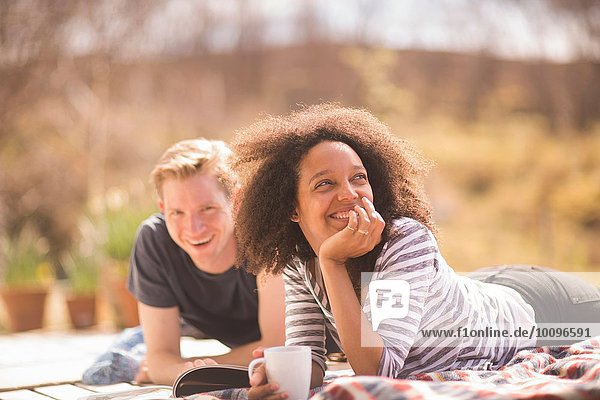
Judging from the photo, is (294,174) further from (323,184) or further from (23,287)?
(23,287)

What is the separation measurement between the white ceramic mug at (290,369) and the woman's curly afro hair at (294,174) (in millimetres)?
404

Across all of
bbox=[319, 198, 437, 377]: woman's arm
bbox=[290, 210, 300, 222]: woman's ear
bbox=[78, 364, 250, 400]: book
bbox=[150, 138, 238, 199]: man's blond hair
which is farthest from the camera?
bbox=[150, 138, 238, 199]: man's blond hair

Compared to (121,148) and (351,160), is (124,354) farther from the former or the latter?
(121,148)

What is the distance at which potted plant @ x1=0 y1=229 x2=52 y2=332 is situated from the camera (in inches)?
222

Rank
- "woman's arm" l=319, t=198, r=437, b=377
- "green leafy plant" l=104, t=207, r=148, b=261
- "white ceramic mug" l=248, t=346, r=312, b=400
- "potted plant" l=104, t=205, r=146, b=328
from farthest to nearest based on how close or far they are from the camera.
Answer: "green leafy plant" l=104, t=207, r=148, b=261 < "potted plant" l=104, t=205, r=146, b=328 < "woman's arm" l=319, t=198, r=437, b=377 < "white ceramic mug" l=248, t=346, r=312, b=400

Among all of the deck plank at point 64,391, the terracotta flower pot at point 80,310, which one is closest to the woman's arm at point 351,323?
the deck plank at point 64,391

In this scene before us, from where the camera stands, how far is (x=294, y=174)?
2.31 m

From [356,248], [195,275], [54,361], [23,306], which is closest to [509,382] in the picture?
[356,248]

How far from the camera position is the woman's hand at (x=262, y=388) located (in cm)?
195

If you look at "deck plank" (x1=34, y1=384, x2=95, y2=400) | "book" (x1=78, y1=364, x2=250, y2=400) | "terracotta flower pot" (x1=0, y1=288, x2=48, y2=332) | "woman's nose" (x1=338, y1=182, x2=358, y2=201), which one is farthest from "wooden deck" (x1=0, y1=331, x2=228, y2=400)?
"woman's nose" (x1=338, y1=182, x2=358, y2=201)

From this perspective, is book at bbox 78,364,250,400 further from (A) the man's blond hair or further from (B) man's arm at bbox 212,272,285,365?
(A) the man's blond hair

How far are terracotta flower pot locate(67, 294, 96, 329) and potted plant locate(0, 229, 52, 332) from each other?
0.21 meters

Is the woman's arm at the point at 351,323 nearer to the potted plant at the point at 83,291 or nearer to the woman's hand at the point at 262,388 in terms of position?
the woman's hand at the point at 262,388

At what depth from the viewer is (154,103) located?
11.1 m
